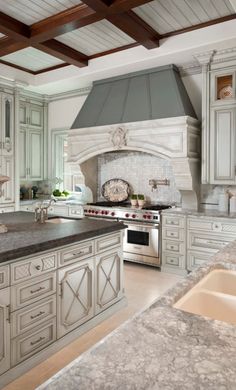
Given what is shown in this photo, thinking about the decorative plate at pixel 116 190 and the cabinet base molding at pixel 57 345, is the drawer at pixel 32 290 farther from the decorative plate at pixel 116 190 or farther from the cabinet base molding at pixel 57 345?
the decorative plate at pixel 116 190

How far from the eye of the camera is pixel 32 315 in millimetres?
2246

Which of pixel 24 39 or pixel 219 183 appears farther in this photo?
pixel 219 183

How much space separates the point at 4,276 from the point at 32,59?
392 centimetres

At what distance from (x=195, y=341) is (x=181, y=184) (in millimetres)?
3659

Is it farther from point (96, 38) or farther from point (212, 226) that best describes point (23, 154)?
point (212, 226)

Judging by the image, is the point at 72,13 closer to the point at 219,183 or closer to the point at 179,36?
the point at 179,36

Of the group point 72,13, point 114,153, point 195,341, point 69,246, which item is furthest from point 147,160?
point 195,341

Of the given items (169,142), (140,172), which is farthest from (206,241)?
(140,172)

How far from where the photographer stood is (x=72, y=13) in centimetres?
339

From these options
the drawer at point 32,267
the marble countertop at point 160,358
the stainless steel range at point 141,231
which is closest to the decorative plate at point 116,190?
the stainless steel range at point 141,231

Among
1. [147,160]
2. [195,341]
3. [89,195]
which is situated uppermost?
[147,160]

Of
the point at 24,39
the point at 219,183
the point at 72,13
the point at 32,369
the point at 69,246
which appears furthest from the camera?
the point at 219,183

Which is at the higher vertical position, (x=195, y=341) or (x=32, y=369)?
(x=195, y=341)

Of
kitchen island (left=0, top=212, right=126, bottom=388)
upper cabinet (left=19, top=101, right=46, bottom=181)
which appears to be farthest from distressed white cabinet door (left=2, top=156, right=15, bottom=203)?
kitchen island (left=0, top=212, right=126, bottom=388)
